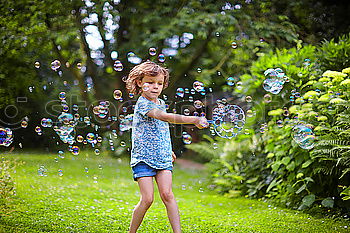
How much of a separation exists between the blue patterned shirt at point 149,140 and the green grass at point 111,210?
3.27ft

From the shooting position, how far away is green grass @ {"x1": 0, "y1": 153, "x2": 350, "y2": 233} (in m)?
3.68

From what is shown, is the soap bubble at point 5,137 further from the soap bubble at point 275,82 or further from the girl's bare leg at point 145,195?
the soap bubble at point 275,82

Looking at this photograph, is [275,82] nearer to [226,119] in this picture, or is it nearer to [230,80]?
[230,80]

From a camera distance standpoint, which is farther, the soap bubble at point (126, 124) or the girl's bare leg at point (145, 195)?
the soap bubble at point (126, 124)

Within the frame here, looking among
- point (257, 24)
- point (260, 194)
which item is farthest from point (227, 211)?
point (257, 24)

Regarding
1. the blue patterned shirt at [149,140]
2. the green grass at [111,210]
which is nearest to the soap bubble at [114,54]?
the green grass at [111,210]

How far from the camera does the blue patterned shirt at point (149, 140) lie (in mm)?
2906

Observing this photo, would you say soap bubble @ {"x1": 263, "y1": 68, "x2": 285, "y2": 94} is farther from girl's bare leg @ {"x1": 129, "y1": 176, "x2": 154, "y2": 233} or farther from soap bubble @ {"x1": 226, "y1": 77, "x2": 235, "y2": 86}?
girl's bare leg @ {"x1": 129, "y1": 176, "x2": 154, "y2": 233}

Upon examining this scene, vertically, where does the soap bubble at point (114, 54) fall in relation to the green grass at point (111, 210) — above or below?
above

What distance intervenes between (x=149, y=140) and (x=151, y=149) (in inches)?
2.9

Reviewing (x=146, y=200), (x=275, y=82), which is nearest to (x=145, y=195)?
(x=146, y=200)

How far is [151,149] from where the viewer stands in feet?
9.57

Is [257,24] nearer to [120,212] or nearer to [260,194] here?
[260,194]

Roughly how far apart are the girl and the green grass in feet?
2.71
